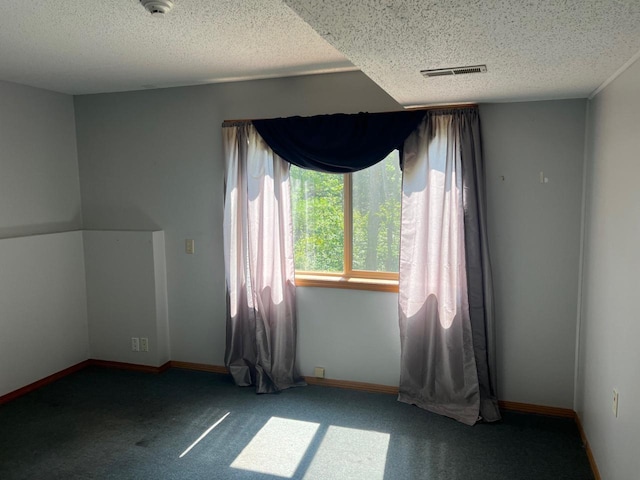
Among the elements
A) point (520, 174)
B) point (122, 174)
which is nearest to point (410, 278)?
point (520, 174)

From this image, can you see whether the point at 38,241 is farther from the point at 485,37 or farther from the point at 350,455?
the point at 485,37

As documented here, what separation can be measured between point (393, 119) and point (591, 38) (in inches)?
61.1

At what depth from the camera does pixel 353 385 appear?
351cm

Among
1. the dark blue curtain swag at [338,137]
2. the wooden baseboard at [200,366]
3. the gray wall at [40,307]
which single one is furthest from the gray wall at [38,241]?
the dark blue curtain swag at [338,137]

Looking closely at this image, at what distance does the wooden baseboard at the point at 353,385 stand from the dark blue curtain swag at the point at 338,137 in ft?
5.30

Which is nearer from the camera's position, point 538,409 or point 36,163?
point 538,409

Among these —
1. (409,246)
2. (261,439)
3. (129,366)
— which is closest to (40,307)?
(129,366)

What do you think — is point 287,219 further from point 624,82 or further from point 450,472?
point 624,82

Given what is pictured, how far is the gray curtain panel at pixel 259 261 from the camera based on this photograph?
3.46 metres

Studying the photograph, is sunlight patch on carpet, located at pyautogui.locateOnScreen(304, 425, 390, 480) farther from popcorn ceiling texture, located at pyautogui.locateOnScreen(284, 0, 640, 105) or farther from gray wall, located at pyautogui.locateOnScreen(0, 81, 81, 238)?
gray wall, located at pyautogui.locateOnScreen(0, 81, 81, 238)

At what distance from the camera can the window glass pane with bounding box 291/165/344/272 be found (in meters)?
3.49

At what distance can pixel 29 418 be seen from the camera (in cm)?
313

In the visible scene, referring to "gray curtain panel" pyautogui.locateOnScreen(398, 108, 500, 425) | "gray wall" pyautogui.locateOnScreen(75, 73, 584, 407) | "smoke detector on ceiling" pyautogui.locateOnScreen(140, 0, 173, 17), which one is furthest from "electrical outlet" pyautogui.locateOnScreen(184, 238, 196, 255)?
"smoke detector on ceiling" pyautogui.locateOnScreen(140, 0, 173, 17)

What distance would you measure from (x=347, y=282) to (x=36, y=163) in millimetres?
2693
